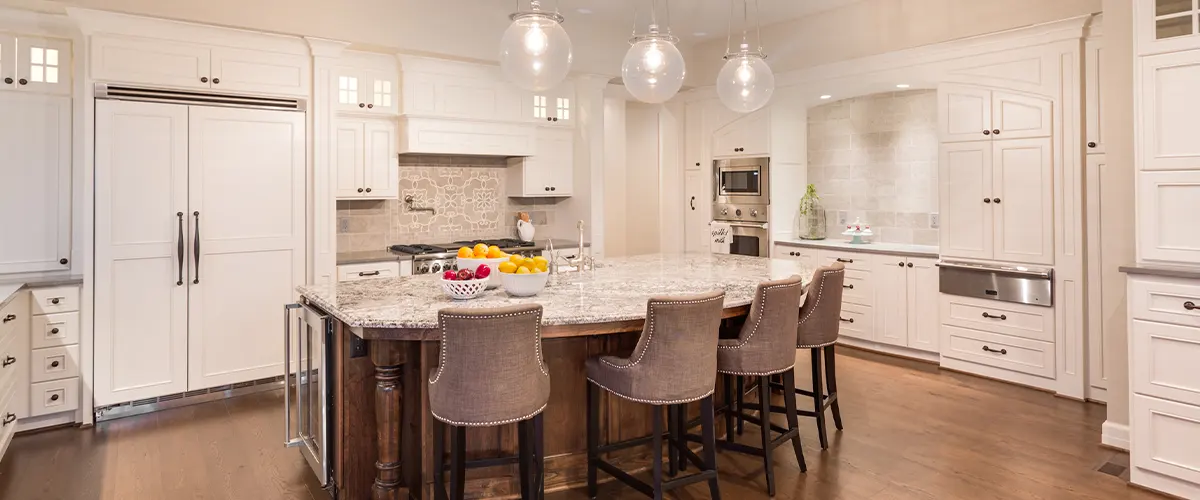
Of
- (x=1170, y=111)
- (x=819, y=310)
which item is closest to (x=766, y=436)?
(x=819, y=310)

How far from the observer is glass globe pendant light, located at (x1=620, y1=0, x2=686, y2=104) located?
11.0ft

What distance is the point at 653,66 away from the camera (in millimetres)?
3359

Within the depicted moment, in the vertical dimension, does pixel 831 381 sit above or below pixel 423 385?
below

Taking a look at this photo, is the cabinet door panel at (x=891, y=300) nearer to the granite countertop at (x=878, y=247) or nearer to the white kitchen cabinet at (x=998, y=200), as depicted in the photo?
the granite countertop at (x=878, y=247)

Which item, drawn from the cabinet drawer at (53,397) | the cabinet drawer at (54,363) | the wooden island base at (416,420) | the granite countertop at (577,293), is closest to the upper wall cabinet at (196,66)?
the cabinet drawer at (54,363)

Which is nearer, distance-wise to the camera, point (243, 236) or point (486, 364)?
point (486, 364)

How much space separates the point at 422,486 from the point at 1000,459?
278 cm

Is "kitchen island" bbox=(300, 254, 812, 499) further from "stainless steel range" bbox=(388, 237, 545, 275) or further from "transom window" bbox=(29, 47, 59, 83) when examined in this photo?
"transom window" bbox=(29, 47, 59, 83)

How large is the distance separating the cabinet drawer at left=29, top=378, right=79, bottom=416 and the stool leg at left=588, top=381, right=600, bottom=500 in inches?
125

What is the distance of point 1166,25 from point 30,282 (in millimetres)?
5912

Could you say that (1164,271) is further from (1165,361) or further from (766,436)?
(766,436)

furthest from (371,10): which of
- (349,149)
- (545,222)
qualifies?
(545,222)

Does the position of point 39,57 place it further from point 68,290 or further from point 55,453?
point 55,453

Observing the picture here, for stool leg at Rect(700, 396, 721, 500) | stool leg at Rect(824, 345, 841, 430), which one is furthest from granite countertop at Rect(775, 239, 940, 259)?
stool leg at Rect(700, 396, 721, 500)
